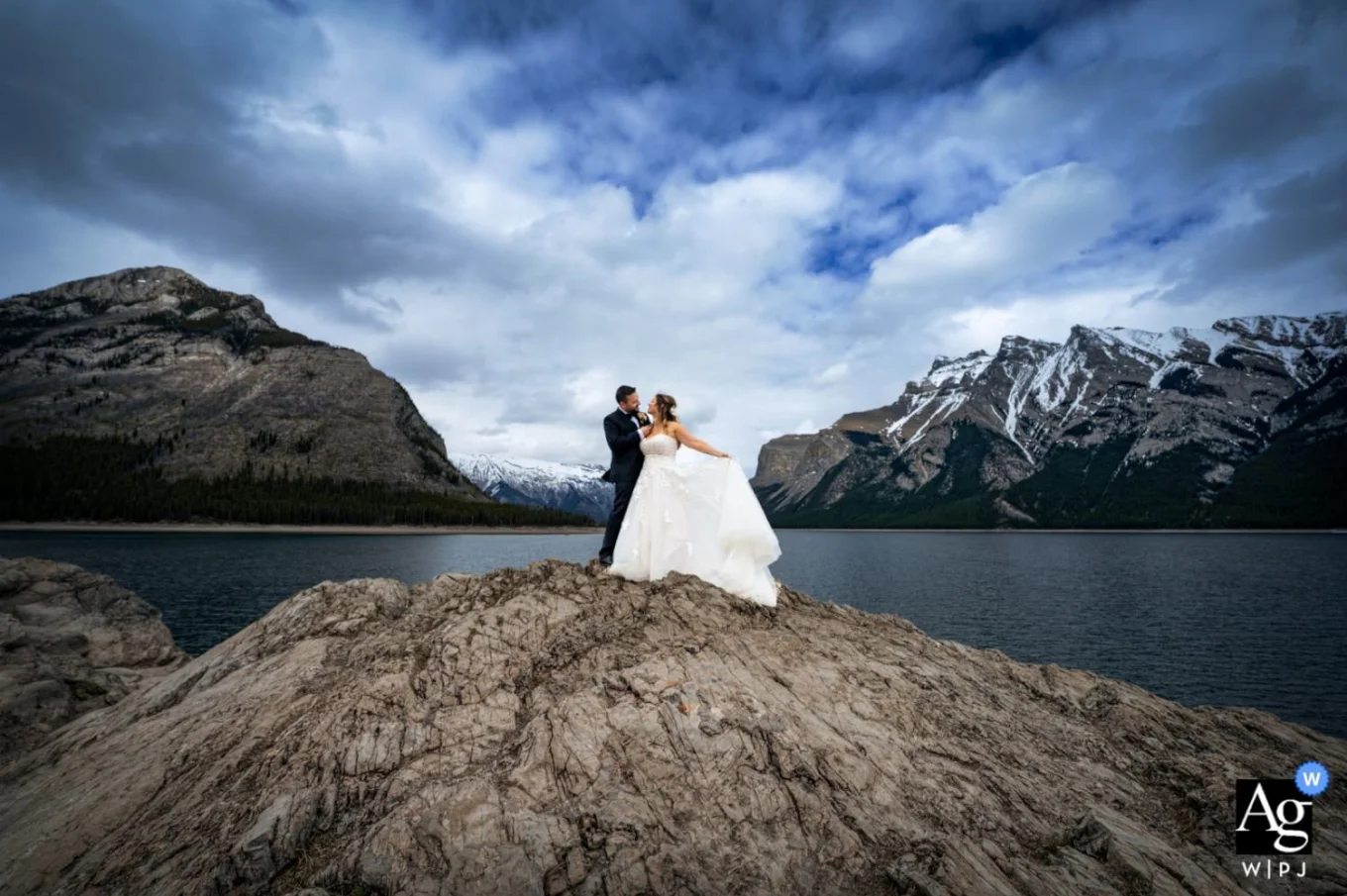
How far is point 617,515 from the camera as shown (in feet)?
44.5

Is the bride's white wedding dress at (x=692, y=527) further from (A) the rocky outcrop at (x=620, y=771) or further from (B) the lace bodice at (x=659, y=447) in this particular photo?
(A) the rocky outcrop at (x=620, y=771)

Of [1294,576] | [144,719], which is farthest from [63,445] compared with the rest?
[1294,576]

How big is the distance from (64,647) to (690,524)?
19614 millimetres

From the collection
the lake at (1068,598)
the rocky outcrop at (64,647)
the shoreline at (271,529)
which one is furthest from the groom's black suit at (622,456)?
the shoreline at (271,529)

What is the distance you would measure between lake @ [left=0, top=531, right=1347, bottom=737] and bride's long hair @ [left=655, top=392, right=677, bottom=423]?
31446 mm

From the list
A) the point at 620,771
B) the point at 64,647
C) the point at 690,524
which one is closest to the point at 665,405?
the point at 690,524

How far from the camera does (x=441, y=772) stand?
7727mm

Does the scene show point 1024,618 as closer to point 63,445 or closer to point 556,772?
point 556,772

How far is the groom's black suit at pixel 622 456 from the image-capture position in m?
13.1

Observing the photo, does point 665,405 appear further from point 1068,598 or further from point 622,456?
point 1068,598

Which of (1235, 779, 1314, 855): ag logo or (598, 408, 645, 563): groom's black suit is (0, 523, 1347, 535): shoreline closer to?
(598, 408, 645, 563): groom's black suit

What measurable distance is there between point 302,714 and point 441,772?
280cm

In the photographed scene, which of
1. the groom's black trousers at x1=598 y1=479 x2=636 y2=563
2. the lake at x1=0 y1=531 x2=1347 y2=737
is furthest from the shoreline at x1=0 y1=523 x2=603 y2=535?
the groom's black trousers at x1=598 y1=479 x2=636 y2=563

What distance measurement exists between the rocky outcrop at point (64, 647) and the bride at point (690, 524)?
42.8 ft
